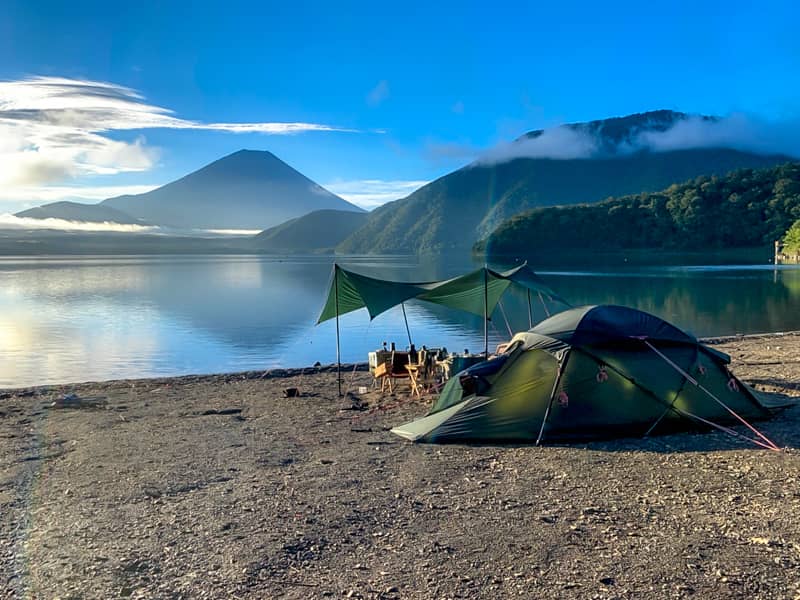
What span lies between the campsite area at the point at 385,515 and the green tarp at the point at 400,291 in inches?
142

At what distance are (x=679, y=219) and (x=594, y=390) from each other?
121053mm

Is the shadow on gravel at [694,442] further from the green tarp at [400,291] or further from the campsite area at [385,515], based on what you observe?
the green tarp at [400,291]

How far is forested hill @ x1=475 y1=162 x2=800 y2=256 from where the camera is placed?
374 feet

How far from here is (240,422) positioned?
425 inches

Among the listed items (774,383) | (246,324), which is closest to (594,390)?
(774,383)

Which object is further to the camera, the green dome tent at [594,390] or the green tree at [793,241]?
the green tree at [793,241]

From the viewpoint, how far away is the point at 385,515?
6152mm

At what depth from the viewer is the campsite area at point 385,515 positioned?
15.8 ft

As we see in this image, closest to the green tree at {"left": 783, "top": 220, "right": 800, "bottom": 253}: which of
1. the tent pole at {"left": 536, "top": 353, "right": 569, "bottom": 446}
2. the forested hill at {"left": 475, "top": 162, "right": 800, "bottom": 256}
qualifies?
the forested hill at {"left": 475, "top": 162, "right": 800, "bottom": 256}

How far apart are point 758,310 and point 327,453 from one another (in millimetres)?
30603

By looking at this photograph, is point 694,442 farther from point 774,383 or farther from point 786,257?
point 786,257

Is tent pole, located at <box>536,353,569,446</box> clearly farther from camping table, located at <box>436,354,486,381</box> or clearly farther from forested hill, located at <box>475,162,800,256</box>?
forested hill, located at <box>475,162,800,256</box>

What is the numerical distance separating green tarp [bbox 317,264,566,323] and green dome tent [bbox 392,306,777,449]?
4153mm

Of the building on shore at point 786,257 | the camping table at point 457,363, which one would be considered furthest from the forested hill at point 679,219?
the camping table at point 457,363
